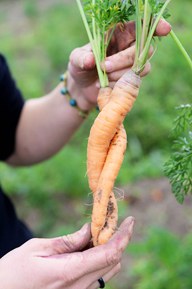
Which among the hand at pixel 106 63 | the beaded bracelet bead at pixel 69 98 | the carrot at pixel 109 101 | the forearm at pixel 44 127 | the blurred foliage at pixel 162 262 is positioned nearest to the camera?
the carrot at pixel 109 101

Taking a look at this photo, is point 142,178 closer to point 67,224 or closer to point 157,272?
point 67,224

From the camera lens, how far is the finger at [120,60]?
1.51 metres

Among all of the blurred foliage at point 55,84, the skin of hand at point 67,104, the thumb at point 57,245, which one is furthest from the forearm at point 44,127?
the blurred foliage at point 55,84

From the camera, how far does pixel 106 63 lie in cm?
151

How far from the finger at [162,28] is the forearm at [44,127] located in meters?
0.69

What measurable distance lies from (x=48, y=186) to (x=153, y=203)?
774mm

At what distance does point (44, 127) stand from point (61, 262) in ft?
3.27

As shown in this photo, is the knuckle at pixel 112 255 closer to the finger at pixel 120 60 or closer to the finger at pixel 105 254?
the finger at pixel 105 254

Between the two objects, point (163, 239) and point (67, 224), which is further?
point (67, 224)

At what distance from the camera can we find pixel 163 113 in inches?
168

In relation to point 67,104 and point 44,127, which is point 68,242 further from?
point 44,127

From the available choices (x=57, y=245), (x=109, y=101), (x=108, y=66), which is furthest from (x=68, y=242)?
(x=108, y=66)

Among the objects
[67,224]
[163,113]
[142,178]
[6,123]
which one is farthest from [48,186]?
[6,123]

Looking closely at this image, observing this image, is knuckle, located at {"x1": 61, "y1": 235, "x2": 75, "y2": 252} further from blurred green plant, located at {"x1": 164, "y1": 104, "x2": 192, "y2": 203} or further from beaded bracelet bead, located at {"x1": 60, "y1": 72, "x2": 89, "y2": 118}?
beaded bracelet bead, located at {"x1": 60, "y1": 72, "x2": 89, "y2": 118}
